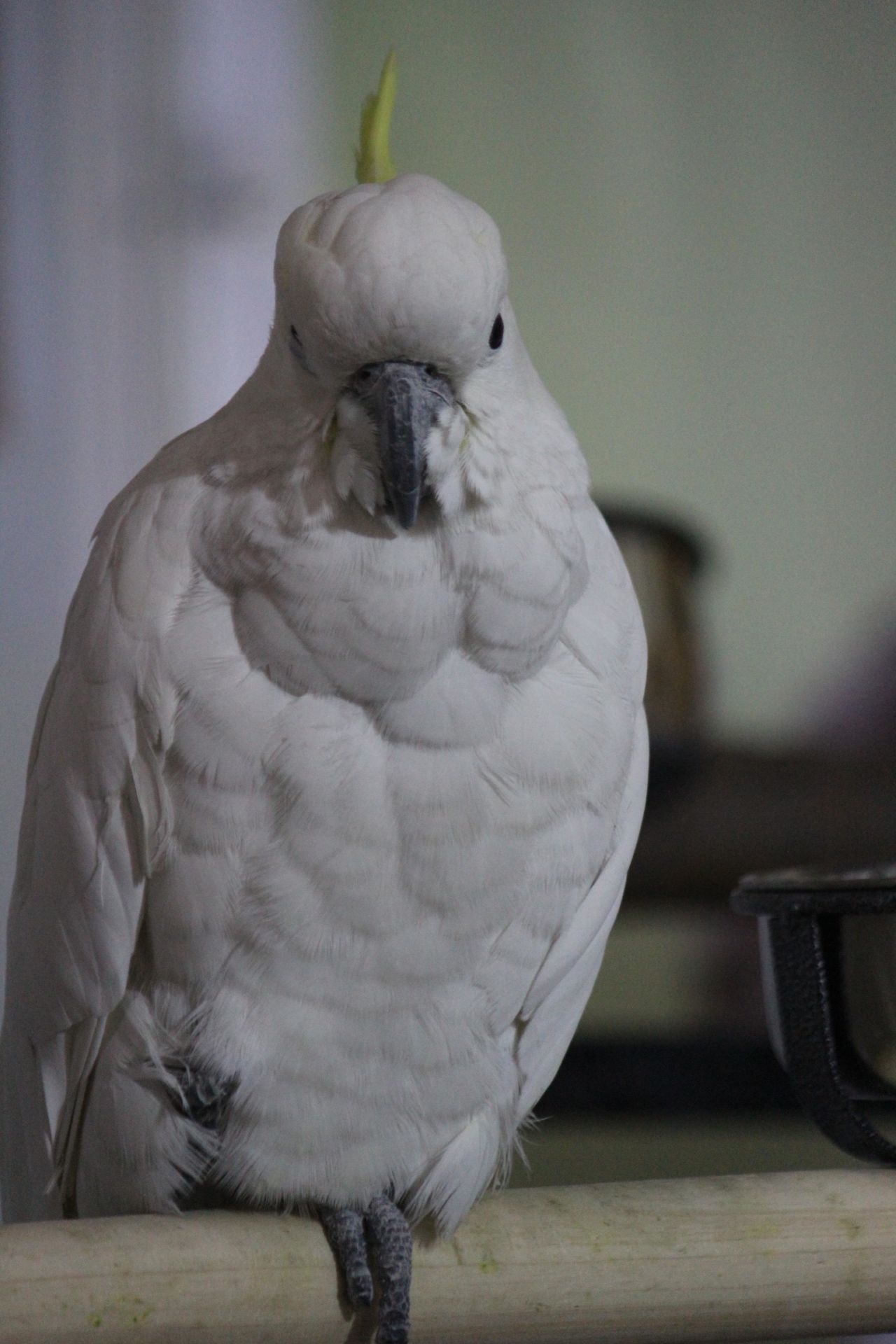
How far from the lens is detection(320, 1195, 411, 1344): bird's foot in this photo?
0.86 m

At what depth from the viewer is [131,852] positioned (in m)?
0.88

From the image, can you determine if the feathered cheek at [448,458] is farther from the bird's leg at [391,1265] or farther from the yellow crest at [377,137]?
the bird's leg at [391,1265]

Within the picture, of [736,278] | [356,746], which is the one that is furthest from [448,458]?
[736,278]

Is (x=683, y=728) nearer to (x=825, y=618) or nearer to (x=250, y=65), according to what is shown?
(x=825, y=618)

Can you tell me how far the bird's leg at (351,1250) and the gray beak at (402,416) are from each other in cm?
50

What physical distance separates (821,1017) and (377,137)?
29.3 inches

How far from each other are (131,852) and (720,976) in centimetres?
223

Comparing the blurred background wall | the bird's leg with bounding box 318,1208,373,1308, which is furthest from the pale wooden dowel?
the blurred background wall

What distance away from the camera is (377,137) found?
3.05 ft

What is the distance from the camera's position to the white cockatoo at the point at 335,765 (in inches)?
32.3

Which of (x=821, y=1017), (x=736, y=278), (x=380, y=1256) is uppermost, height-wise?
(x=736, y=278)

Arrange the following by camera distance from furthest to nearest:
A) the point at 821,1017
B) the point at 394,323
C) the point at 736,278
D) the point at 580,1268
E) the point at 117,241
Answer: the point at 736,278 < the point at 117,241 < the point at 821,1017 < the point at 580,1268 < the point at 394,323

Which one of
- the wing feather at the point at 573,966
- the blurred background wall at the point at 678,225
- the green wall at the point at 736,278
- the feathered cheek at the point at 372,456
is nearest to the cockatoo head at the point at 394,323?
the feathered cheek at the point at 372,456

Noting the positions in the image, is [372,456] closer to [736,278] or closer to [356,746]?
[356,746]
